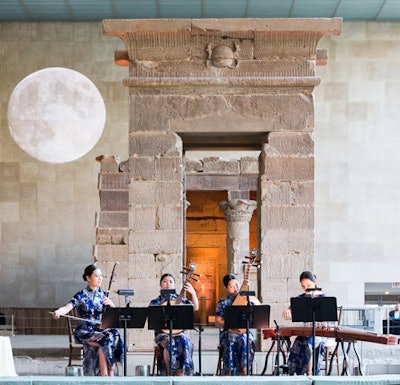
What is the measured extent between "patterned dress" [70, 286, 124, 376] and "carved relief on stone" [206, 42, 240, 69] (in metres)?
3.19

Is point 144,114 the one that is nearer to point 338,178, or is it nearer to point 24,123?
point 24,123

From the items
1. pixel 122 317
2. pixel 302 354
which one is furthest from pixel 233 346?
pixel 122 317

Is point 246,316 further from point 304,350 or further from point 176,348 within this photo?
point 176,348

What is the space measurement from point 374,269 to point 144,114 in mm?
12441

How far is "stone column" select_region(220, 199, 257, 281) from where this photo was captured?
65.4 feet

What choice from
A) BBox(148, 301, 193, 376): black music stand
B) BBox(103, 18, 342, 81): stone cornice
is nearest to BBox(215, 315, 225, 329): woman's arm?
BBox(148, 301, 193, 376): black music stand

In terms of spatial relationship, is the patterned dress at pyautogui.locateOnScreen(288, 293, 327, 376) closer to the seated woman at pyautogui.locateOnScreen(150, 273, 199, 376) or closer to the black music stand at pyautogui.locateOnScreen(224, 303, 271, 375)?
the black music stand at pyautogui.locateOnScreen(224, 303, 271, 375)

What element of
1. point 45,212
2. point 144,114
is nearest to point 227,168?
point 45,212

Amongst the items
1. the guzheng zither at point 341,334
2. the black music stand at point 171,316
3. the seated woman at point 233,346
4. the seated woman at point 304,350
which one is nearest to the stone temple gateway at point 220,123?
the seated woman at point 233,346

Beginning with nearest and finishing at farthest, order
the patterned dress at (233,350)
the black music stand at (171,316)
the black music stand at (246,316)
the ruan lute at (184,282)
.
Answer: the black music stand at (171,316), the black music stand at (246,316), the ruan lute at (184,282), the patterned dress at (233,350)

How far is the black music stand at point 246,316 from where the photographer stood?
889cm

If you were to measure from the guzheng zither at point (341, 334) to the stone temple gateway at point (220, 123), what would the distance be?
1.58 m

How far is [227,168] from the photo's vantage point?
19156mm

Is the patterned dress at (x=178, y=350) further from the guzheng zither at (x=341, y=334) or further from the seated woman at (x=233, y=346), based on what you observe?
the guzheng zither at (x=341, y=334)
